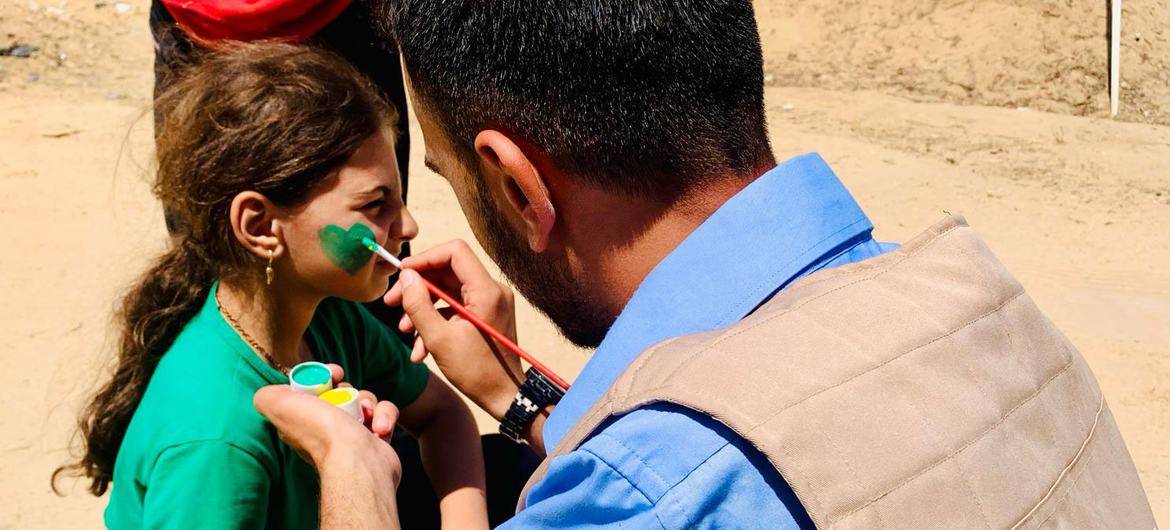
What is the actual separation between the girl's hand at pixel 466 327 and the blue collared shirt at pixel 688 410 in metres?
0.62

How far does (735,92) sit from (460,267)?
0.97m

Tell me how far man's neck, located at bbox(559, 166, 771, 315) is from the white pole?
22.6 feet

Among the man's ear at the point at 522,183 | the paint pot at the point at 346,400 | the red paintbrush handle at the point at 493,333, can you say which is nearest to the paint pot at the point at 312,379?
the paint pot at the point at 346,400

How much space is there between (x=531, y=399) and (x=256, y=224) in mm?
669

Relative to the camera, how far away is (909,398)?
118 centimetres

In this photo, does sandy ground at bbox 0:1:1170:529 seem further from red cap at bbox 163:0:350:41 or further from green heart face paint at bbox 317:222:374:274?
green heart face paint at bbox 317:222:374:274

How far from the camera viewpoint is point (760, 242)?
1432 mm

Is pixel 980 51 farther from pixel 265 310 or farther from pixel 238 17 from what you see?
pixel 265 310

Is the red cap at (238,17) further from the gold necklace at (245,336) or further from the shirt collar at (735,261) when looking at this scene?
the shirt collar at (735,261)

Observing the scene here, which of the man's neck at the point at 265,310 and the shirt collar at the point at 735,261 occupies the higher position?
the shirt collar at the point at 735,261

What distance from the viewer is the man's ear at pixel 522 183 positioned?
1.53 metres

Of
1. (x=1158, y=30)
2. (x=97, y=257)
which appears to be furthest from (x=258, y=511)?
(x=1158, y=30)

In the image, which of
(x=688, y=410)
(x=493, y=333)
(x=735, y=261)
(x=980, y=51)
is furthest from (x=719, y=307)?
(x=980, y=51)

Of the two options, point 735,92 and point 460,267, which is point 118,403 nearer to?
point 460,267
